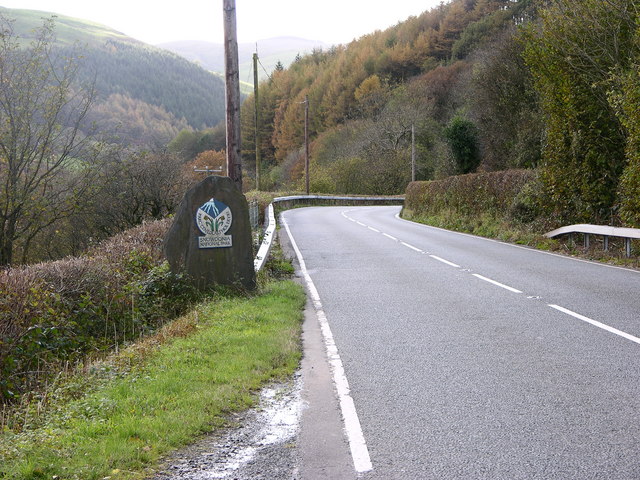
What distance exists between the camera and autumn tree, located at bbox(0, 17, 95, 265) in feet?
56.7

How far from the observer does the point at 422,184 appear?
35.6 metres

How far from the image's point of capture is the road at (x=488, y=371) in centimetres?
406

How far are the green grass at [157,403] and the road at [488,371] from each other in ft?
2.41

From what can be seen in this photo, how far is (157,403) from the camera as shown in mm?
5023

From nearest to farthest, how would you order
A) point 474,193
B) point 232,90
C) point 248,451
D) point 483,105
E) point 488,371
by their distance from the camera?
1. point 248,451
2. point 488,371
3. point 232,90
4. point 474,193
5. point 483,105

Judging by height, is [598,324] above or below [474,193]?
below

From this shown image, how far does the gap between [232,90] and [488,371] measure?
8561 millimetres

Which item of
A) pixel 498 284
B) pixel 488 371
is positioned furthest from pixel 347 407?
pixel 498 284

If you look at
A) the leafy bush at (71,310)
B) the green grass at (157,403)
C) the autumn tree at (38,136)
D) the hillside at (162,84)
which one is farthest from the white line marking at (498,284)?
the hillside at (162,84)

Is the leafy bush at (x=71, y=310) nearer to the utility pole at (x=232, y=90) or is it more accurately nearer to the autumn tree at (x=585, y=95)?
the utility pole at (x=232, y=90)

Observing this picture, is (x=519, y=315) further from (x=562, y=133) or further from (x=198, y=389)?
(x=562, y=133)

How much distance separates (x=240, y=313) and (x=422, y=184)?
28.1m

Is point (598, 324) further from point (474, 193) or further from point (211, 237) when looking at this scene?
point (474, 193)

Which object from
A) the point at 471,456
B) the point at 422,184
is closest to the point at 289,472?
the point at 471,456
